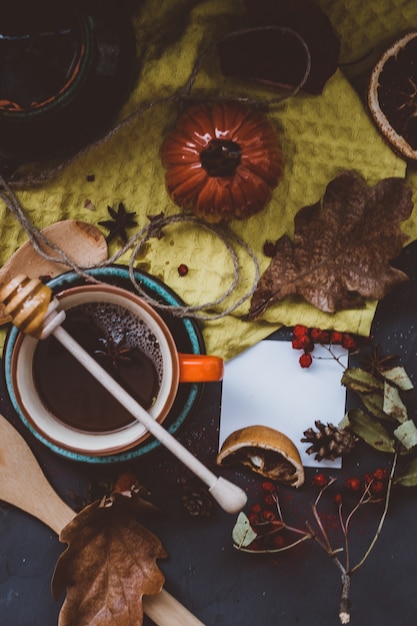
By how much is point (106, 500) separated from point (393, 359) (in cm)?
47

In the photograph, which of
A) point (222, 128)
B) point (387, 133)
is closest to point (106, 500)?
point (222, 128)

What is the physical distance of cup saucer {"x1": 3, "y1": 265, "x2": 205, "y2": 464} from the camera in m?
0.96

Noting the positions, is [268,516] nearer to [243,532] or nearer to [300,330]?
[243,532]

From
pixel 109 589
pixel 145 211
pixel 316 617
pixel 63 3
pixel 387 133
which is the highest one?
pixel 63 3

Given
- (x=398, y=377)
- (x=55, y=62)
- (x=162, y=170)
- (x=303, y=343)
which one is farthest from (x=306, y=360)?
(x=55, y=62)

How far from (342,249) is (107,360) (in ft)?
1.22

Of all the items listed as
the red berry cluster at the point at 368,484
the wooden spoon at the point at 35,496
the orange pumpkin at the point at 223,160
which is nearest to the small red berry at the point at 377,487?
the red berry cluster at the point at 368,484

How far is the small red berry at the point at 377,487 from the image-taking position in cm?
101

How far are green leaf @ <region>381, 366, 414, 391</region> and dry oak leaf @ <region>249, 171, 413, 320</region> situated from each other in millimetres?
109

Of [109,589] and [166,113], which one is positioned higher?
[166,113]

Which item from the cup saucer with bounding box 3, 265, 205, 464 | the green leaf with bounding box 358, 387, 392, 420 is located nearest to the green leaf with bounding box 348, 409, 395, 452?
the green leaf with bounding box 358, 387, 392, 420

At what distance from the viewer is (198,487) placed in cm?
101

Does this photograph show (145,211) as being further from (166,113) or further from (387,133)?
(387,133)

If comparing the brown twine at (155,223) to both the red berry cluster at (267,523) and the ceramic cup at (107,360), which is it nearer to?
the ceramic cup at (107,360)
